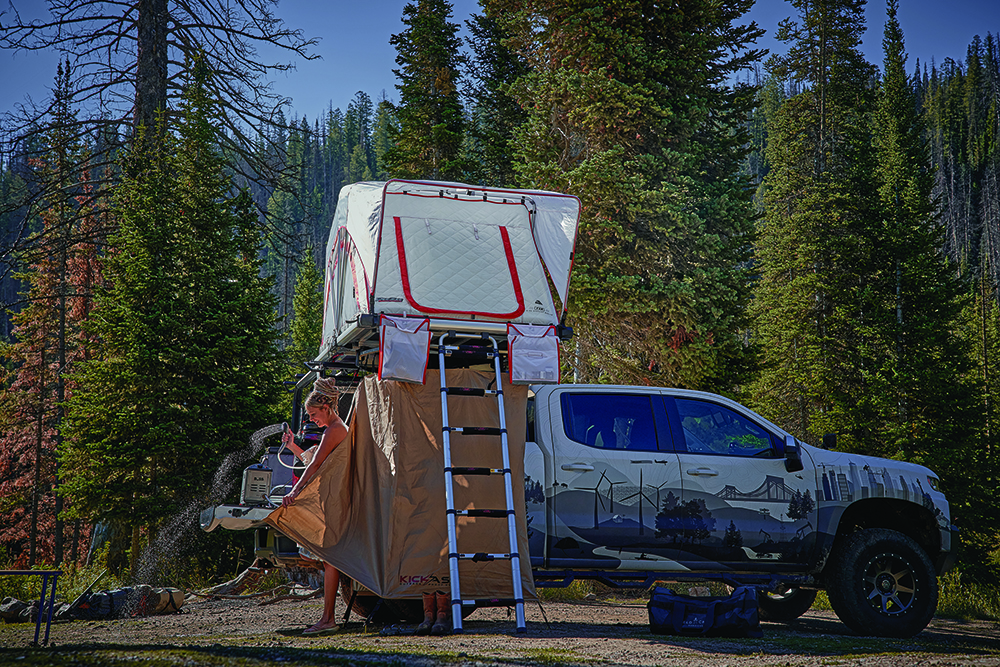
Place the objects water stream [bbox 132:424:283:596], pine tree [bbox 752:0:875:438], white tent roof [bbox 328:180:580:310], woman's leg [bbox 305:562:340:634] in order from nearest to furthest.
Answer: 1. woman's leg [bbox 305:562:340:634]
2. white tent roof [bbox 328:180:580:310]
3. water stream [bbox 132:424:283:596]
4. pine tree [bbox 752:0:875:438]

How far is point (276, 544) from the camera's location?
671 centimetres

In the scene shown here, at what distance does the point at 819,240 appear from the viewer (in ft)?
71.5

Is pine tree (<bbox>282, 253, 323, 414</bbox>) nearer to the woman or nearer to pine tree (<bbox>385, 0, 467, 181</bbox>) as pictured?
pine tree (<bbox>385, 0, 467, 181</bbox>)

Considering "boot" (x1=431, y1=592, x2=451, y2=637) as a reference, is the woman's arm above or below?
above

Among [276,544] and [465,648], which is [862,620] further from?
[276,544]

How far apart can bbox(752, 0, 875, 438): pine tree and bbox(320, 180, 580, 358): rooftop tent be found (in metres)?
11.2

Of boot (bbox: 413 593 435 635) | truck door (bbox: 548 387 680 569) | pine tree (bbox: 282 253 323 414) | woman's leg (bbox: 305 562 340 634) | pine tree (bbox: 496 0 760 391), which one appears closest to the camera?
boot (bbox: 413 593 435 635)

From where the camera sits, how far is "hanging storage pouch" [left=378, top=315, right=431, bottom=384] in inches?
233

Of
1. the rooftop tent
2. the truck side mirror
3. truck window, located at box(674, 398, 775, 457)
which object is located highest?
the rooftop tent

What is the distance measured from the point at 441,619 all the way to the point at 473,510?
2.89ft

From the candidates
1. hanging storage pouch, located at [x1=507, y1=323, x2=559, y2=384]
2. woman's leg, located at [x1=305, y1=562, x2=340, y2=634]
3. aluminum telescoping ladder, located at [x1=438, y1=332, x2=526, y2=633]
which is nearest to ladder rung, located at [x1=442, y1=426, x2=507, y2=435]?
aluminum telescoping ladder, located at [x1=438, y1=332, x2=526, y2=633]

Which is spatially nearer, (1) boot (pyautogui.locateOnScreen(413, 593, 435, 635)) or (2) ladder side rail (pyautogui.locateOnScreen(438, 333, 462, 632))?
(2) ladder side rail (pyautogui.locateOnScreen(438, 333, 462, 632))

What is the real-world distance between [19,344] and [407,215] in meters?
23.7

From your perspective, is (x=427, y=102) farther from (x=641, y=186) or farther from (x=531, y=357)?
(x=531, y=357)
